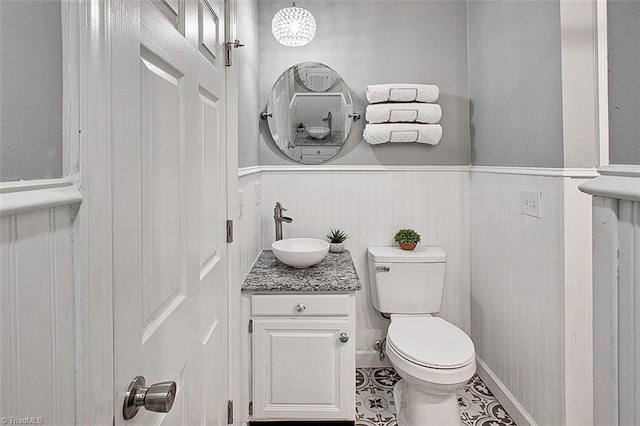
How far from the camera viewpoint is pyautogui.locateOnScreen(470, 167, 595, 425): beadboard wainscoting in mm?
1709

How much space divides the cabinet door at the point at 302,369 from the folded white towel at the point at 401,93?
1.35 meters

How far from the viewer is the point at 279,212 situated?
246cm

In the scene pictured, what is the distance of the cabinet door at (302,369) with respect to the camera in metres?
1.89

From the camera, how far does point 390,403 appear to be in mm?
2303

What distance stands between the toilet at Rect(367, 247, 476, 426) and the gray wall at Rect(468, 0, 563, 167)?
74 cm

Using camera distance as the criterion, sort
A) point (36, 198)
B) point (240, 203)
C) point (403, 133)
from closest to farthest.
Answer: point (36, 198)
point (240, 203)
point (403, 133)

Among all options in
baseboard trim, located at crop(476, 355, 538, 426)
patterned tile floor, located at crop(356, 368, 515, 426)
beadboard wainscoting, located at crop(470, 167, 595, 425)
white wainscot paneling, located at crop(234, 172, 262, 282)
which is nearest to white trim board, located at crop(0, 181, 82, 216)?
white wainscot paneling, located at crop(234, 172, 262, 282)

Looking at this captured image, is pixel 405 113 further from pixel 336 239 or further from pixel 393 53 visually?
pixel 336 239

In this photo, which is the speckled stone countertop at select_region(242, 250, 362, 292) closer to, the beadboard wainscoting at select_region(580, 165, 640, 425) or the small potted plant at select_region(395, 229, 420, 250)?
the small potted plant at select_region(395, 229, 420, 250)

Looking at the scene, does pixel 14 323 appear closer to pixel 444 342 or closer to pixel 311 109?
pixel 444 342

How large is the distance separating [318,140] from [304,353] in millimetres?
1351

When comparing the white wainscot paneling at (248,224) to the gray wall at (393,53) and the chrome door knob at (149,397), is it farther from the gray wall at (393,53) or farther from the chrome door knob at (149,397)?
the chrome door knob at (149,397)

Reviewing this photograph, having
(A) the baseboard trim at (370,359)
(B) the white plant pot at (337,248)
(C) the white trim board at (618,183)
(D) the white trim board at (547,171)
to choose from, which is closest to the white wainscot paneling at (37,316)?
(C) the white trim board at (618,183)

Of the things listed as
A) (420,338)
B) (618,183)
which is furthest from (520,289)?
(618,183)
